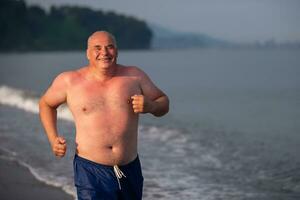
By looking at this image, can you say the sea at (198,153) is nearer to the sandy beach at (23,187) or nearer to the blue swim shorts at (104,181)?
the sandy beach at (23,187)

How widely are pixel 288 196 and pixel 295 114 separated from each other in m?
14.8

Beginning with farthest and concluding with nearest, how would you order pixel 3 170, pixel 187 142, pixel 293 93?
pixel 293 93 < pixel 187 142 < pixel 3 170

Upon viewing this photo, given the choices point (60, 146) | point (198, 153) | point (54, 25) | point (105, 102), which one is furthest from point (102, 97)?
point (54, 25)

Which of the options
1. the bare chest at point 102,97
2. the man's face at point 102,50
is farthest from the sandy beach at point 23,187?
the man's face at point 102,50

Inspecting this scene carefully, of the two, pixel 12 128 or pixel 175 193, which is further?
pixel 12 128

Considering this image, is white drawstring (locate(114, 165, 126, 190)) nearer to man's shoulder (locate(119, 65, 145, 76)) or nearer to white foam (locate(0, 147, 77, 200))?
man's shoulder (locate(119, 65, 145, 76))

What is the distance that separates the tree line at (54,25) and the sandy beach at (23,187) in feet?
338

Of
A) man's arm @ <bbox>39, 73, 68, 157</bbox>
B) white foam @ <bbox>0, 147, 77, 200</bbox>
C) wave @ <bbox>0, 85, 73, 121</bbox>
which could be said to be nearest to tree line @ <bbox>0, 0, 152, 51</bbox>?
wave @ <bbox>0, 85, 73, 121</bbox>

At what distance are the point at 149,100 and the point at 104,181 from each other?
0.68 metres

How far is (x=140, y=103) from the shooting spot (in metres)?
3.76

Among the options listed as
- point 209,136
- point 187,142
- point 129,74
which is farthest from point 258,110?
point 129,74

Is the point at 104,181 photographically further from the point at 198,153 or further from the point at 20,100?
the point at 20,100

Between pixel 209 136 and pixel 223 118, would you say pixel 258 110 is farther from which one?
pixel 209 136

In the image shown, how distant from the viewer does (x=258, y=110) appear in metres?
24.2
